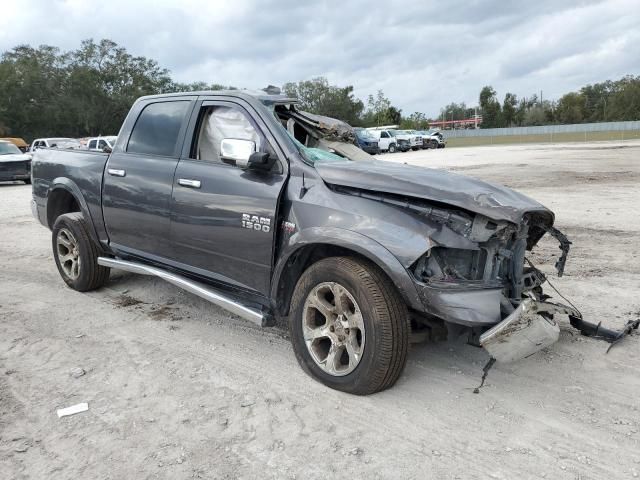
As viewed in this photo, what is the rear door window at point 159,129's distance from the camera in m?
4.59

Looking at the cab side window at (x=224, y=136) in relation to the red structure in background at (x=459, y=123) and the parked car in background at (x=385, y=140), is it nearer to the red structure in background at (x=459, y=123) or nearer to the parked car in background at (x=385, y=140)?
the parked car in background at (x=385, y=140)

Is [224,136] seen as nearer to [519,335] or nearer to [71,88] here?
[519,335]

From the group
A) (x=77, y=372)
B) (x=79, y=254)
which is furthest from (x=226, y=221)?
(x=79, y=254)

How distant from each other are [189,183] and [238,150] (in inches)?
24.8

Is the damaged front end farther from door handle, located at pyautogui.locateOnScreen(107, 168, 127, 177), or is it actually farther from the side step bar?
door handle, located at pyautogui.locateOnScreen(107, 168, 127, 177)

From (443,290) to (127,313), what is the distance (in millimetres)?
3211

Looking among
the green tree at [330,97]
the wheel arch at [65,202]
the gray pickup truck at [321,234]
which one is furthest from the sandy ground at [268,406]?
the green tree at [330,97]

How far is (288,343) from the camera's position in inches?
171

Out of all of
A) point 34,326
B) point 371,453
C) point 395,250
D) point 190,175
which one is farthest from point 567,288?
point 34,326

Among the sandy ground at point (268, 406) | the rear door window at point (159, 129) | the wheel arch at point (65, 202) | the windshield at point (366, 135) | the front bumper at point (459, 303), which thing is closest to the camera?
the sandy ground at point (268, 406)

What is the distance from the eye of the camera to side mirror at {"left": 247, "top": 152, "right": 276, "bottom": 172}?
3693mm

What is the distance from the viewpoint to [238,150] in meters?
3.84

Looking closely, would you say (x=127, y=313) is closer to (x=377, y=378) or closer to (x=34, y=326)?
(x=34, y=326)

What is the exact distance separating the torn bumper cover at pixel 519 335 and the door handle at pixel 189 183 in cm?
237
